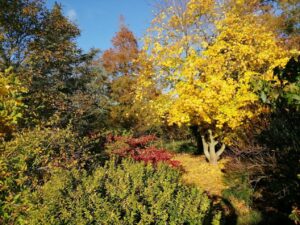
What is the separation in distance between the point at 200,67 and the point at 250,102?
92.1 inches

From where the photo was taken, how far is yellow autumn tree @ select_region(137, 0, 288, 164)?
10523mm

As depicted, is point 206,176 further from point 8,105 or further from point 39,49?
point 8,105

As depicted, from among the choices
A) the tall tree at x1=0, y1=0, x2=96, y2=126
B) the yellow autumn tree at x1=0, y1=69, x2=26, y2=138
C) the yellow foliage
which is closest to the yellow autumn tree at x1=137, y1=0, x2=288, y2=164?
the yellow foliage

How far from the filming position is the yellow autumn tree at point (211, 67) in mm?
10523

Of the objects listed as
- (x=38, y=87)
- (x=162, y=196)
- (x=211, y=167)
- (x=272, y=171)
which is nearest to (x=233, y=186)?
(x=272, y=171)

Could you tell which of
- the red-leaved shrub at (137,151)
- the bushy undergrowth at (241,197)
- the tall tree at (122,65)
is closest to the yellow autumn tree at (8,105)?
the bushy undergrowth at (241,197)

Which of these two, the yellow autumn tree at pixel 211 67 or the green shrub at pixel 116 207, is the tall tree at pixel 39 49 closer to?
the yellow autumn tree at pixel 211 67

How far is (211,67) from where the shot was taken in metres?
11.5

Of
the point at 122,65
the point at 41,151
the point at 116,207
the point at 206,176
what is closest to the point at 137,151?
the point at 206,176

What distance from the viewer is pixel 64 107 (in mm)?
12312

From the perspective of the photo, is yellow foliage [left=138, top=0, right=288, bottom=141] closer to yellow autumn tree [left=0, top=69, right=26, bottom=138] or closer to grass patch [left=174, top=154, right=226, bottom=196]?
grass patch [left=174, top=154, right=226, bottom=196]

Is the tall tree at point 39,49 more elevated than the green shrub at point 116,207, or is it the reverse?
the tall tree at point 39,49

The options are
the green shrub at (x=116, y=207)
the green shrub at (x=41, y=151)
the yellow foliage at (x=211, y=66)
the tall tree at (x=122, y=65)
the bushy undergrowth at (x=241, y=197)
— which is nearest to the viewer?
the green shrub at (x=116, y=207)

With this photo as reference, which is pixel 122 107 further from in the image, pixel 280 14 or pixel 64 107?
pixel 280 14
